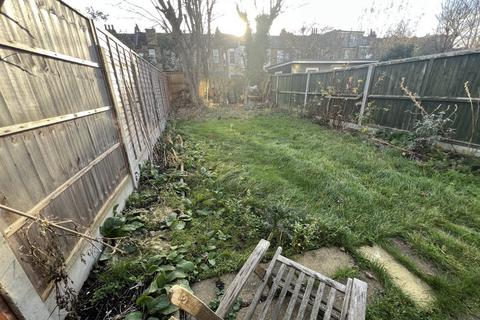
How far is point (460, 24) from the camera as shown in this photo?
12719mm

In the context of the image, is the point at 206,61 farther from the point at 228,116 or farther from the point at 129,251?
the point at 129,251

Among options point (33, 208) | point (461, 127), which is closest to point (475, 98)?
point (461, 127)

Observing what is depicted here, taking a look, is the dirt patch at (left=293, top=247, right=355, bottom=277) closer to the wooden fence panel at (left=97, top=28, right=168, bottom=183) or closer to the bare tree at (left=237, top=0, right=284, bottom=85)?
the wooden fence panel at (left=97, top=28, right=168, bottom=183)

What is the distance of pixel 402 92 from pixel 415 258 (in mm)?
4888

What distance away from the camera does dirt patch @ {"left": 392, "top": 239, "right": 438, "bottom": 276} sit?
1928 mm

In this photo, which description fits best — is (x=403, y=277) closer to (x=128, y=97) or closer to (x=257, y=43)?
(x=128, y=97)

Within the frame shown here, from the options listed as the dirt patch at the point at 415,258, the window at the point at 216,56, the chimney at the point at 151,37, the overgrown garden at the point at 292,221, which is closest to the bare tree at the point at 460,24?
the overgrown garden at the point at 292,221

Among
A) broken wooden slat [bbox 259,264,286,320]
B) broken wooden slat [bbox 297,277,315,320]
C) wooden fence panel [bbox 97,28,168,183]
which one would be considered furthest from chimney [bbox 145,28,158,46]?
broken wooden slat [bbox 297,277,315,320]

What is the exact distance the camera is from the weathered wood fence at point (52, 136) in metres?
1.20

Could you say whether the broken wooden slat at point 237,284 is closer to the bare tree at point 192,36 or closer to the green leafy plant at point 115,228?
the green leafy plant at point 115,228

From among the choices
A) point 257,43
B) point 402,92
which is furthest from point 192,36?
point 402,92

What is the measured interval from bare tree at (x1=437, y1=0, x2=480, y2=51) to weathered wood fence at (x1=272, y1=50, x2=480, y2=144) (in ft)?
→ 37.1

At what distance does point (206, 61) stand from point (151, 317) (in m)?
14.6

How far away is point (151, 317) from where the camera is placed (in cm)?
147
